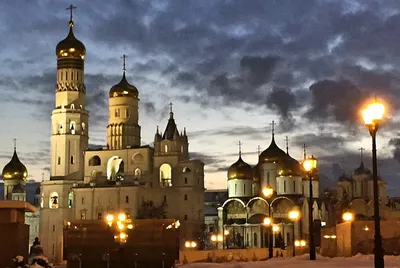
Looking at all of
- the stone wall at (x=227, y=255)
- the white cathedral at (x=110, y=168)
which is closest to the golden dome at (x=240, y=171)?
the white cathedral at (x=110, y=168)

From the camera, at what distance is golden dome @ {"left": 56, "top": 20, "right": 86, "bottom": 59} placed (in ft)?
252

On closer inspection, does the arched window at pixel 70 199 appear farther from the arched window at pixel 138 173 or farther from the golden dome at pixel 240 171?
the golden dome at pixel 240 171

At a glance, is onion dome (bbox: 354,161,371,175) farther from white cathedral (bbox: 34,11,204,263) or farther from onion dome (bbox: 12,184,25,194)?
onion dome (bbox: 12,184,25,194)

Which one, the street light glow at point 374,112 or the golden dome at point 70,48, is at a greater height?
the golden dome at point 70,48


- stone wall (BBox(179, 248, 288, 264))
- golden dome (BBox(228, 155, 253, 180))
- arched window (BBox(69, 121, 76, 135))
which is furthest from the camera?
arched window (BBox(69, 121, 76, 135))

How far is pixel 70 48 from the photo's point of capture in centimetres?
7681

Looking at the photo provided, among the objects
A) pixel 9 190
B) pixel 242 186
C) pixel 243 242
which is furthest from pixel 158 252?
pixel 9 190

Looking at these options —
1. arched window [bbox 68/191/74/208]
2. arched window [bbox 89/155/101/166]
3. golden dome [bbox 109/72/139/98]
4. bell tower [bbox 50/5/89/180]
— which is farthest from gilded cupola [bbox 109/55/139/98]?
arched window [bbox 68/191/74/208]

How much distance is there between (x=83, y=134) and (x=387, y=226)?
53.8 m

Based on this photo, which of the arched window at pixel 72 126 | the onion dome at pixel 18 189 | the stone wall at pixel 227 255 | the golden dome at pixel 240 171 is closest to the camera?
the stone wall at pixel 227 255

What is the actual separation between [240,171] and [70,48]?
2249 cm

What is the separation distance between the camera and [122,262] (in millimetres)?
23234

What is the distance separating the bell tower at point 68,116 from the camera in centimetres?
7656

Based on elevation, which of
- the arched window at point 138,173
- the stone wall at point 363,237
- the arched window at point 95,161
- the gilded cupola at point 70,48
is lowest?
the stone wall at point 363,237
